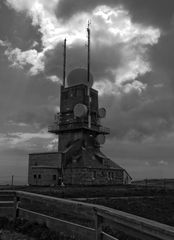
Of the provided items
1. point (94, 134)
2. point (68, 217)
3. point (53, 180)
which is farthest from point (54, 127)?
point (68, 217)

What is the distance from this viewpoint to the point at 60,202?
899cm

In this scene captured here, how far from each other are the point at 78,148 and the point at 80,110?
7273 millimetres

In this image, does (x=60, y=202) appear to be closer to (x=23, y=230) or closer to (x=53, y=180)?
(x=23, y=230)

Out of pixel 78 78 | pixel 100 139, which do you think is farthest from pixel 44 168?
pixel 78 78

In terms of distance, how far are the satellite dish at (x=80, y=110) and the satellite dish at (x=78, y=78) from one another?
6.00m

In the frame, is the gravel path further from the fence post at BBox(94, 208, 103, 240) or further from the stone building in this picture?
the stone building

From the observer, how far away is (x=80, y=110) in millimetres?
59812

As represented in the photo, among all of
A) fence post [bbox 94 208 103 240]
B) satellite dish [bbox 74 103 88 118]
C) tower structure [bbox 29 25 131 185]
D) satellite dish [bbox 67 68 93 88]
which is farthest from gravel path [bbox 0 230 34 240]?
satellite dish [bbox 67 68 93 88]

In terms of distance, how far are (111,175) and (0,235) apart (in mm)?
53787

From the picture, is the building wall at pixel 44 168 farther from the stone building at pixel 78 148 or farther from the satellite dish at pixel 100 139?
the satellite dish at pixel 100 139

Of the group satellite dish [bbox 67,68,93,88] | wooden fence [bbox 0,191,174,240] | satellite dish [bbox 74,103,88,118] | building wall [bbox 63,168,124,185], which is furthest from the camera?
satellite dish [bbox 67,68,93,88]

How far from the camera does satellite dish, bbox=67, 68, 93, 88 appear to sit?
64938 mm

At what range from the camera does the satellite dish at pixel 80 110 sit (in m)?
59.6

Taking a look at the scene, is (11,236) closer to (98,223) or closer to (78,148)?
(98,223)
